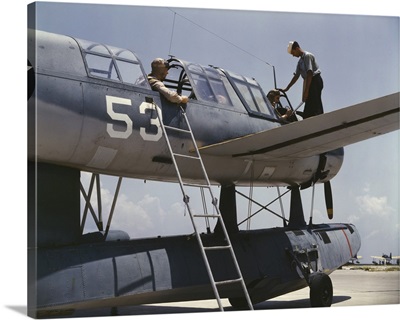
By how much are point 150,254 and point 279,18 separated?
3985 millimetres

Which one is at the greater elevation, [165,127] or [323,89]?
[323,89]

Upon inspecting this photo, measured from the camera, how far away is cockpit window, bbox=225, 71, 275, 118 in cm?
1124

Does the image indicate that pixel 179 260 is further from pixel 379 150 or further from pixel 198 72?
pixel 379 150

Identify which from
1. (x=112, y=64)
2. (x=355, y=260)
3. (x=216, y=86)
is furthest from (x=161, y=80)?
(x=355, y=260)

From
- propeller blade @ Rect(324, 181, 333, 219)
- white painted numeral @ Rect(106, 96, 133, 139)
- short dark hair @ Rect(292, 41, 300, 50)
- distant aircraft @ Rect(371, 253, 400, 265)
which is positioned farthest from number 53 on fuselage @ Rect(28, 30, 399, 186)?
distant aircraft @ Rect(371, 253, 400, 265)

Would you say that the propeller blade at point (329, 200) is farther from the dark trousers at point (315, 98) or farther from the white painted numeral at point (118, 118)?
the white painted numeral at point (118, 118)

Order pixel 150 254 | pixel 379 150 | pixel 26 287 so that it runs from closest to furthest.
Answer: pixel 26 287
pixel 150 254
pixel 379 150

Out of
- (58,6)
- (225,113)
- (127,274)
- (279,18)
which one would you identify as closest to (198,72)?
(225,113)

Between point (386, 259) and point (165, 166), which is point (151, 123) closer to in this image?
point (165, 166)

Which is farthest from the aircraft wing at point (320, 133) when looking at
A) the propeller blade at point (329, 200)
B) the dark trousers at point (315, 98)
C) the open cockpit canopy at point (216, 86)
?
the propeller blade at point (329, 200)

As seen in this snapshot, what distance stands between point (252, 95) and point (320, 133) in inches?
73.0

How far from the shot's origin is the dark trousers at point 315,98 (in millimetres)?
10945

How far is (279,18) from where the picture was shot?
1027 cm

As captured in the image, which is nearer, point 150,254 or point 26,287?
point 26,287
